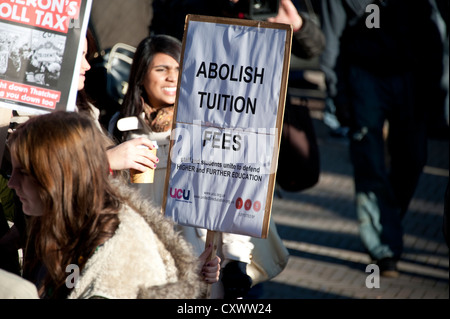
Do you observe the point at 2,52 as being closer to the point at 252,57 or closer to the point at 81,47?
the point at 81,47

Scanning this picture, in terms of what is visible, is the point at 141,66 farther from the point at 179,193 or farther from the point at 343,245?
the point at 343,245

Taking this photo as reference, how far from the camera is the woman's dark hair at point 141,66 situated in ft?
14.2

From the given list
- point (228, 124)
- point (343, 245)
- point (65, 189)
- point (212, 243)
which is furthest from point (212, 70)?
point (343, 245)

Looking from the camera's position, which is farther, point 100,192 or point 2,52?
point 2,52

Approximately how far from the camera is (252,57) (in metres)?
3.60

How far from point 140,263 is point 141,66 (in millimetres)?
2080

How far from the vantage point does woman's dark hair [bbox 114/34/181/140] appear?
434 cm

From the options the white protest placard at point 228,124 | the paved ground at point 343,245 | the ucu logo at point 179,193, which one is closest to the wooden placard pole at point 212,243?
the white protest placard at point 228,124

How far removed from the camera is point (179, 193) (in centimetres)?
368

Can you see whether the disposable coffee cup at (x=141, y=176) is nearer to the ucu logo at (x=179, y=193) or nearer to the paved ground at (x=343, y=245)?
the ucu logo at (x=179, y=193)

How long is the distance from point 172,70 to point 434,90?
2.90 meters

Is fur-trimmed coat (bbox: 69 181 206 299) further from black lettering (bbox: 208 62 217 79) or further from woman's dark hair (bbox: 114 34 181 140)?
woman's dark hair (bbox: 114 34 181 140)

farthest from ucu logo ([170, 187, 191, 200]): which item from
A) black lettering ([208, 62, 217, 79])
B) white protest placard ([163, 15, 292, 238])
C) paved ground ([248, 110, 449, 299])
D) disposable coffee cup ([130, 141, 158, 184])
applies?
paved ground ([248, 110, 449, 299])
